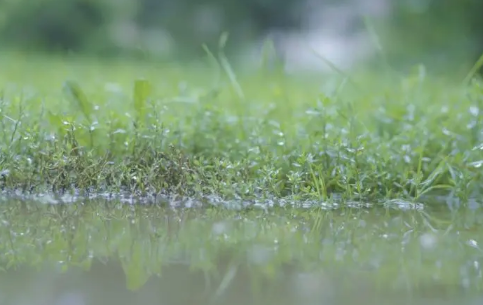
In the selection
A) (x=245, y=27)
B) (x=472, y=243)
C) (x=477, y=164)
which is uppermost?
(x=245, y=27)

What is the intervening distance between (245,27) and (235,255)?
30.5ft

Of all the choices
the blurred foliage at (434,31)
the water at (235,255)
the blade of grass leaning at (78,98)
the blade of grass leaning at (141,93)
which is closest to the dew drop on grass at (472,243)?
the water at (235,255)

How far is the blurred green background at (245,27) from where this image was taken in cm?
862

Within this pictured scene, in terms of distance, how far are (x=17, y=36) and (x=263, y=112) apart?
7.00m

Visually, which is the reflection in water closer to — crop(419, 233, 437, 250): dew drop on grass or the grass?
crop(419, 233, 437, 250): dew drop on grass

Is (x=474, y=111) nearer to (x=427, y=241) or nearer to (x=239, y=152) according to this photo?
A: (x=239, y=152)

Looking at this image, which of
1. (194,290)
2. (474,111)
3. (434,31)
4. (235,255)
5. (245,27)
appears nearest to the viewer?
(194,290)

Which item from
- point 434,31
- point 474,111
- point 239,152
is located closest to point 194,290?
point 239,152

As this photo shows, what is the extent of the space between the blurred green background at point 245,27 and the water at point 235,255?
6195 millimetres

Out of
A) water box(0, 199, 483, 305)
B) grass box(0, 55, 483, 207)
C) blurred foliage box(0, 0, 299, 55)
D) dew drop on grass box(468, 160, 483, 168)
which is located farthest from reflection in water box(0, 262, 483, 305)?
blurred foliage box(0, 0, 299, 55)

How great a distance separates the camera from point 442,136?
3.20m

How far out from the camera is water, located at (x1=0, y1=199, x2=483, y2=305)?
1670 millimetres

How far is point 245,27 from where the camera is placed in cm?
1109

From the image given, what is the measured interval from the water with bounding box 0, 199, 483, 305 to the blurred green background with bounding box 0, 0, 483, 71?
620 cm
